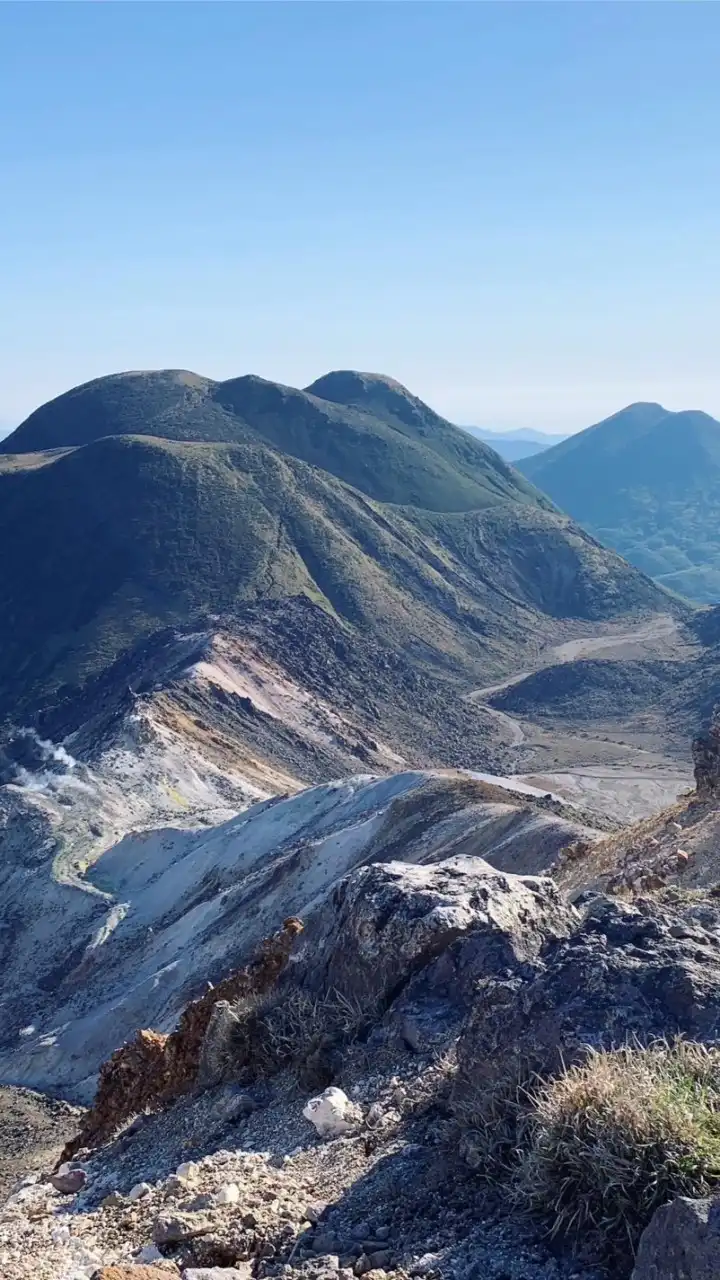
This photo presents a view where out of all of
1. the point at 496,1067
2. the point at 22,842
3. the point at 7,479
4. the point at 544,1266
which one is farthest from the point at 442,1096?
the point at 7,479

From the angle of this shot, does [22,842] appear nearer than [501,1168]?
No

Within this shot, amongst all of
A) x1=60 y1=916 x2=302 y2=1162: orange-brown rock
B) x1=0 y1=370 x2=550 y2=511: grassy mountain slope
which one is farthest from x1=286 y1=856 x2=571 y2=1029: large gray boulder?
x1=0 y1=370 x2=550 y2=511: grassy mountain slope

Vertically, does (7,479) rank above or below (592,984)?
above

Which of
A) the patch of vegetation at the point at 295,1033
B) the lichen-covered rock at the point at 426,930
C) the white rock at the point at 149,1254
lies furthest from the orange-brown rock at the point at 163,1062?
the white rock at the point at 149,1254

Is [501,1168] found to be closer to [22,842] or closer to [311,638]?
[22,842]

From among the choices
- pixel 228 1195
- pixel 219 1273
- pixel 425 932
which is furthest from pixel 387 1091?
A: pixel 219 1273

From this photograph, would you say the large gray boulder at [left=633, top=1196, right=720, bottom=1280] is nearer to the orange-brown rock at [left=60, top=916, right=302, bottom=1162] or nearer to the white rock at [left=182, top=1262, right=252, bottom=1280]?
the white rock at [left=182, top=1262, right=252, bottom=1280]

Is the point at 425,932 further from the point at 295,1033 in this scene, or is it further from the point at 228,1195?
the point at 228,1195
